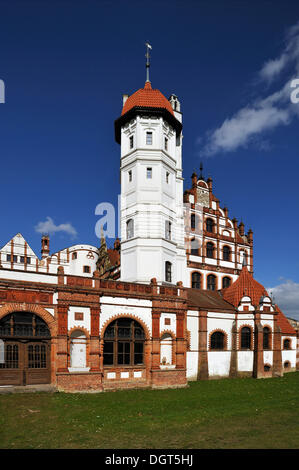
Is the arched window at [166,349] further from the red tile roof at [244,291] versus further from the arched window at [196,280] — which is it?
the arched window at [196,280]

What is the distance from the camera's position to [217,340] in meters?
34.7

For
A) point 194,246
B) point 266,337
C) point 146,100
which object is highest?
point 146,100

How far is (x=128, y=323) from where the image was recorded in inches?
1049

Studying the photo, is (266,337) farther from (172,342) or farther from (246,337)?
(172,342)

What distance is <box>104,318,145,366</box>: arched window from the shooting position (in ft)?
84.0

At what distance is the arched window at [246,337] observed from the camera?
117 ft

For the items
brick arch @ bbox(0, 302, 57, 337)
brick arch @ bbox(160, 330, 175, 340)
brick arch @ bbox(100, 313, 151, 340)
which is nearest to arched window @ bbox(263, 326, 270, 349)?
brick arch @ bbox(160, 330, 175, 340)

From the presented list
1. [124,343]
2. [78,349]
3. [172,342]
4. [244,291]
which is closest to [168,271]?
[172,342]

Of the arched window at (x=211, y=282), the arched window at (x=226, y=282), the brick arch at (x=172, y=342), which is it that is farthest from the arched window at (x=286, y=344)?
the brick arch at (x=172, y=342)

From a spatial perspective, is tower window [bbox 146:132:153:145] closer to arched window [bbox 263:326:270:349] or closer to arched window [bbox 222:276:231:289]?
arched window [bbox 222:276:231:289]

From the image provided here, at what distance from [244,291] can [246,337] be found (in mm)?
4286

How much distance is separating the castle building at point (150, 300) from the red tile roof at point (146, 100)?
0.51ft

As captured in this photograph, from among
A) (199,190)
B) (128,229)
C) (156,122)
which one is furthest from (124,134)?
(199,190)

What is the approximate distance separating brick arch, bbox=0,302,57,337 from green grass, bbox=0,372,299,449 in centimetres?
381
